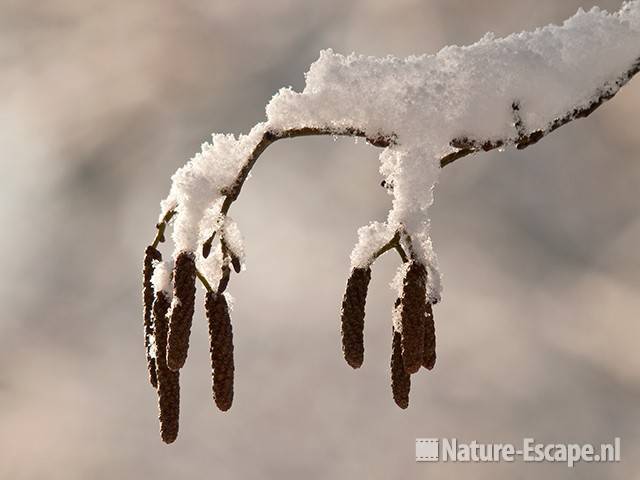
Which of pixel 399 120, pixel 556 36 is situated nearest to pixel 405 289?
pixel 399 120

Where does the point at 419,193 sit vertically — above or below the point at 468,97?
below

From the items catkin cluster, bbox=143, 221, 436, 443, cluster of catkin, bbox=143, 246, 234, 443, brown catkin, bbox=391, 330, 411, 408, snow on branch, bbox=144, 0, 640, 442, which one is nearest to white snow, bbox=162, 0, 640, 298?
snow on branch, bbox=144, 0, 640, 442

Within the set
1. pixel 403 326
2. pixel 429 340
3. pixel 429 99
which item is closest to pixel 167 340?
pixel 403 326

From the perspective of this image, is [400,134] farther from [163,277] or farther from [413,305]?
[163,277]

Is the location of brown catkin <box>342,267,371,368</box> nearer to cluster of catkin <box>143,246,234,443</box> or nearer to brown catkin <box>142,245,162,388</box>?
cluster of catkin <box>143,246,234,443</box>

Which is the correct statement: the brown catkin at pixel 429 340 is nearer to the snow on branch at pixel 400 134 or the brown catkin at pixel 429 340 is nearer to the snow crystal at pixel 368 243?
the snow on branch at pixel 400 134

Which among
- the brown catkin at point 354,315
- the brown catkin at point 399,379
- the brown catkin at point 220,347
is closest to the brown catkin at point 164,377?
the brown catkin at point 220,347

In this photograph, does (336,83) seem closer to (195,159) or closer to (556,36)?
(195,159)
